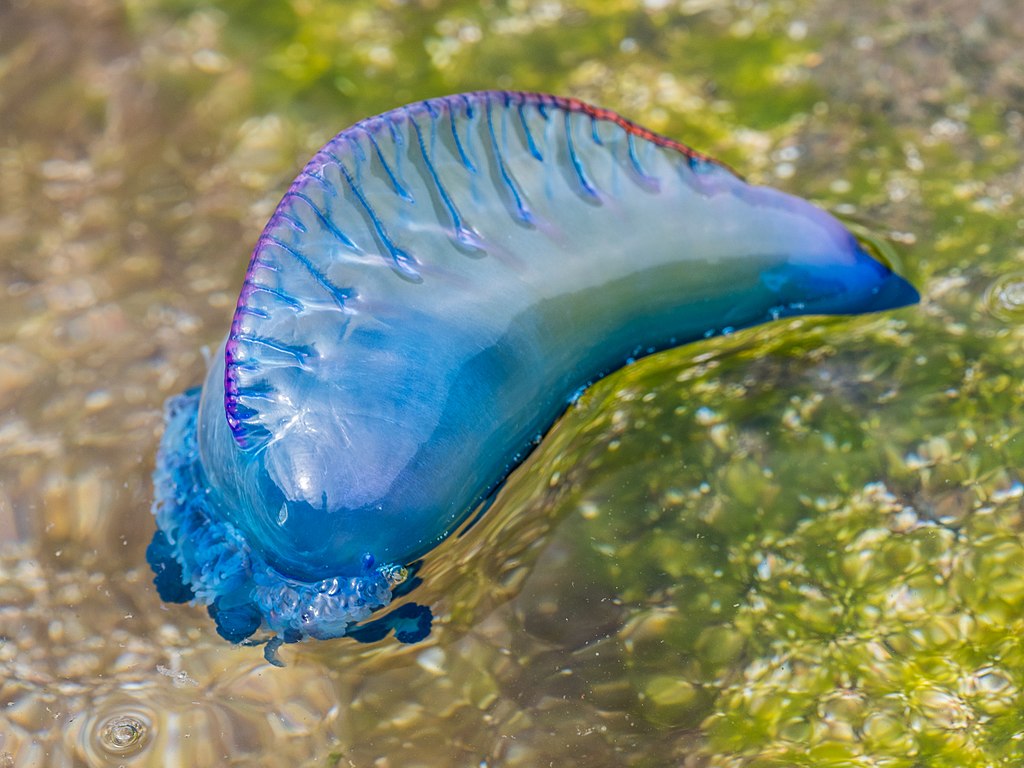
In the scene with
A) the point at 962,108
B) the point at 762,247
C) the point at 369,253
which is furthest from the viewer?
the point at 962,108

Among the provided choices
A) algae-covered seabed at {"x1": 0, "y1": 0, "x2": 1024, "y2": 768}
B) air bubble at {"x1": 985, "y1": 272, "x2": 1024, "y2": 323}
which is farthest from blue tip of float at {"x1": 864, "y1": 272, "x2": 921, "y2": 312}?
air bubble at {"x1": 985, "y1": 272, "x2": 1024, "y2": 323}

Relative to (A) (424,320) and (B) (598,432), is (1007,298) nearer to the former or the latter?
(B) (598,432)

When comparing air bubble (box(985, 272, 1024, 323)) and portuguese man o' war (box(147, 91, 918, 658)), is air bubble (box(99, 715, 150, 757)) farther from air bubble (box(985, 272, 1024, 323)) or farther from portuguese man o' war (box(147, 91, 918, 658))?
air bubble (box(985, 272, 1024, 323))

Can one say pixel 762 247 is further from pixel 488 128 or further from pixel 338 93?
pixel 338 93

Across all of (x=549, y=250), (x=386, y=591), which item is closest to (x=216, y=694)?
(x=386, y=591)

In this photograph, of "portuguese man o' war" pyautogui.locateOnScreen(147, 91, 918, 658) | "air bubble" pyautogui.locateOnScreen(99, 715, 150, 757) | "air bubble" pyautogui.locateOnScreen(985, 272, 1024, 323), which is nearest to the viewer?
"portuguese man o' war" pyautogui.locateOnScreen(147, 91, 918, 658)

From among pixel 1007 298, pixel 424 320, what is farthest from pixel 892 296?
pixel 424 320

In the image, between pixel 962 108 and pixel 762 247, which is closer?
pixel 762 247
